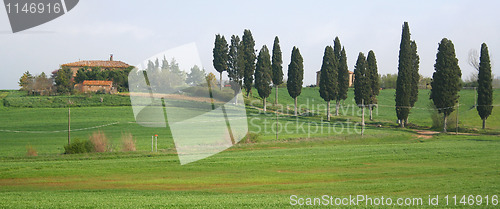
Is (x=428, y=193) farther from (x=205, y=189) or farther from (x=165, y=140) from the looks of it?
(x=165, y=140)

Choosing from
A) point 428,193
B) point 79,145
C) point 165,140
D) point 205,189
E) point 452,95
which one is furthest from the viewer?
point 452,95

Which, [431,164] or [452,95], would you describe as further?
[452,95]

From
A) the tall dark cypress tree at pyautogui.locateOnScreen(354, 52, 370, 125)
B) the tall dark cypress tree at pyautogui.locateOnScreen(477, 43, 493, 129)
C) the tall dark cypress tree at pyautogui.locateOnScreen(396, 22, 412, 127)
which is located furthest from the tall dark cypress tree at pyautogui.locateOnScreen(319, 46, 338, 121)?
the tall dark cypress tree at pyautogui.locateOnScreen(477, 43, 493, 129)

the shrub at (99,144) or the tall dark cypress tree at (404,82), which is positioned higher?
the tall dark cypress tree at (404,82)

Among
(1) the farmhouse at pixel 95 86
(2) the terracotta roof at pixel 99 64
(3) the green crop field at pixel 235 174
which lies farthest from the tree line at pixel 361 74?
(2) the terracotta roof at pixel 99 64

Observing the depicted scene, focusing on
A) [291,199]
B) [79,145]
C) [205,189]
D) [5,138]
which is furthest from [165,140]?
[291,199]

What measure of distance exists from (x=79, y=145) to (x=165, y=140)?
9.01 metres

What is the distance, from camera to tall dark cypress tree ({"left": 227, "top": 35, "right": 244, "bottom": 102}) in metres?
65.4

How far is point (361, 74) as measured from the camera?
52906 mm

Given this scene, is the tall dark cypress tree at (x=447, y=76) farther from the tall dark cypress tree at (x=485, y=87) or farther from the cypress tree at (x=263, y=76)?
the cypress tree at (x=263, y=76)

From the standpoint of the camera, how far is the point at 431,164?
2161 cm

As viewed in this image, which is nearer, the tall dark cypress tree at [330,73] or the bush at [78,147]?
the bush at [78,147]

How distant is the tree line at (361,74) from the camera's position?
4631 cm

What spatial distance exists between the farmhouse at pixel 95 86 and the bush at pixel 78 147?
141 ft
